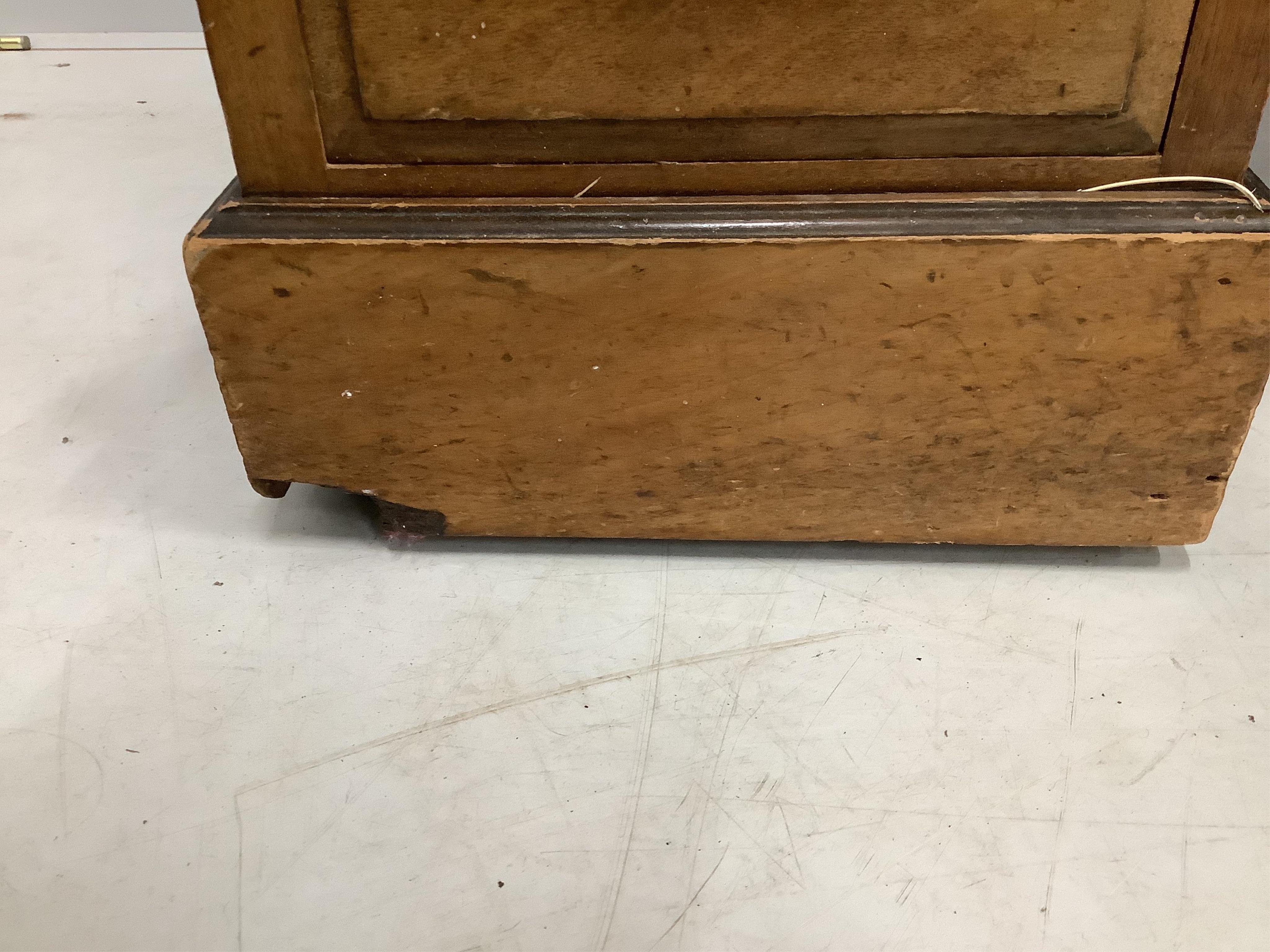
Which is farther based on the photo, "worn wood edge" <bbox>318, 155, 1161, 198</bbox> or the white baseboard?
the white baseboard

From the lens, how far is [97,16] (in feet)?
8.89

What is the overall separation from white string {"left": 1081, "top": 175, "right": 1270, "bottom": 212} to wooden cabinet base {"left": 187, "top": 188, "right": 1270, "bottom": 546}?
0.8 inches

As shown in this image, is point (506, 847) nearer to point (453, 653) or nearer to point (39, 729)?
point (453, 653)

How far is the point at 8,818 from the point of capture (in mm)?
980

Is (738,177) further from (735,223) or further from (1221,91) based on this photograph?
(1221,91)

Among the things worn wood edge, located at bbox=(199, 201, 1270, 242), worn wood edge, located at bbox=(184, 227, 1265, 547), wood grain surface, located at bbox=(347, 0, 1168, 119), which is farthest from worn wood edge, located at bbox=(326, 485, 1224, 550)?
wood grain surface, located at bbox=(347, 0, 1168, 119)

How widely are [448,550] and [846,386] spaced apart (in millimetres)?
505

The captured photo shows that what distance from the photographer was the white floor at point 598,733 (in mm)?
917

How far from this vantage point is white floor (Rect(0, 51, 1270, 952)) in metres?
0.92

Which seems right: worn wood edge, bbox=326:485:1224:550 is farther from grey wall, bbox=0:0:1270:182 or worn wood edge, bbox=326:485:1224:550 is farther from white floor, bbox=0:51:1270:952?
grey wall, bbox=0:0:1270:182

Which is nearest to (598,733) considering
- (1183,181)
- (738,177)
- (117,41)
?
(738,177)

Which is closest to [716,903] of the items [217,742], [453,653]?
[453,653]

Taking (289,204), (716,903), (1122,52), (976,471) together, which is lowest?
(716,903)

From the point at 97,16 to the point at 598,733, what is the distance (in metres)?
2.55
